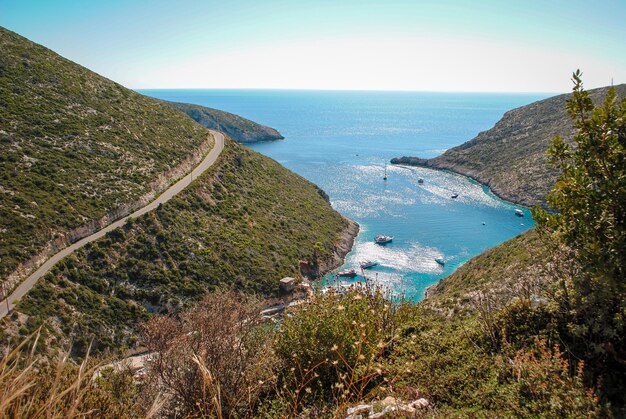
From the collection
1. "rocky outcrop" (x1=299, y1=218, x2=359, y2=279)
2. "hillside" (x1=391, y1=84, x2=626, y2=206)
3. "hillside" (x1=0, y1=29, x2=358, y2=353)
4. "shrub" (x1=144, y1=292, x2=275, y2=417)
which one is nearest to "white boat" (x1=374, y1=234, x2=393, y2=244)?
"rocky outcrop" (x1=299, y1=218, x2=359, y2=279)

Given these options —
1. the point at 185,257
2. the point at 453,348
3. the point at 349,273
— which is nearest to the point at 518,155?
the point at 349,273

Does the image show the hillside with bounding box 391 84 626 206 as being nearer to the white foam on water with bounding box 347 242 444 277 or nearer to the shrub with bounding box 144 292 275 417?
the white foam on water with bounding box 347 242 444 277

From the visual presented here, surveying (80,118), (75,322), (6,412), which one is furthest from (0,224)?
(6,412)

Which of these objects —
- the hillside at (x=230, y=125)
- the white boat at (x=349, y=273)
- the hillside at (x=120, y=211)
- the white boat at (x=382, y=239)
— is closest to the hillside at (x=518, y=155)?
the white boat at (x=382, y=239)

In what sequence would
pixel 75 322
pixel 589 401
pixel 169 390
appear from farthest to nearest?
1. pixel 75 322
2. pixel 169 390
3. pixel 589 401

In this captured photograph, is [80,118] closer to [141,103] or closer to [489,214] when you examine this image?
[141,103]

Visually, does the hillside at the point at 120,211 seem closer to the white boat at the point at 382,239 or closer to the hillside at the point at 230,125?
the white boat at the point at 382,239
